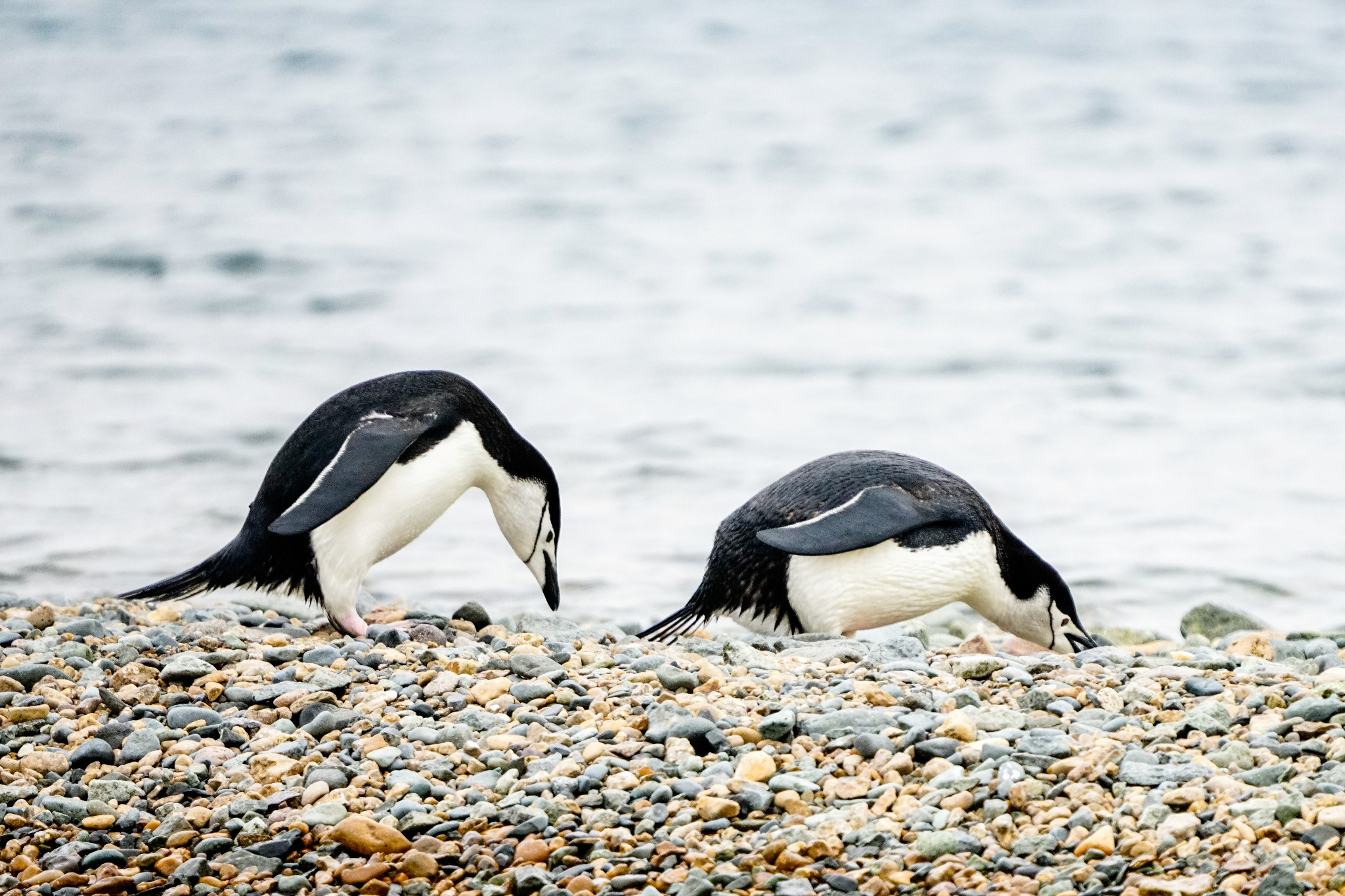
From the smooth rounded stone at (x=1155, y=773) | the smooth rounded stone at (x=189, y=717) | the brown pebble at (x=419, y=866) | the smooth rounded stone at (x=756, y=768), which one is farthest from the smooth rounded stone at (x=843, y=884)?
the smooth rounded stone at (x=189, y=717)

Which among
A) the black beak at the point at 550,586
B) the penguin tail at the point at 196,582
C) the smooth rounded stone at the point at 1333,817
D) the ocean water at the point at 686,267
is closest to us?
the smooth rounded stone at the point at 1333,817

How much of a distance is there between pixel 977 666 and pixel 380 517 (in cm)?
163

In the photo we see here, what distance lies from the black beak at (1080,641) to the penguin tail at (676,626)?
111cm

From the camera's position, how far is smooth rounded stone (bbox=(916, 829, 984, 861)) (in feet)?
9.61

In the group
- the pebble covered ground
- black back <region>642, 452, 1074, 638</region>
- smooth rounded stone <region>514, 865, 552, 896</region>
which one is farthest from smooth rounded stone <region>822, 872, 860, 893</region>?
black back <region>642, 452, 1074, 638</region>

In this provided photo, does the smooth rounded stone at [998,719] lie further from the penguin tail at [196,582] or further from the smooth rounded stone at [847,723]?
the penguin tail at [196,582]

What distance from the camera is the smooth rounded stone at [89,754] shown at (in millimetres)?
3455

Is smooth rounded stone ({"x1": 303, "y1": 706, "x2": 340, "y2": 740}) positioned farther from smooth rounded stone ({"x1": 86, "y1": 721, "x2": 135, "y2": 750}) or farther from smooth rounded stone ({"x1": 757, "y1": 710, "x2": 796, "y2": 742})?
smooth rounded stone ({"x1": 757, "y1": 710, "x2": 796, "y2": 742})

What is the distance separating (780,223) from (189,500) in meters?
7.74

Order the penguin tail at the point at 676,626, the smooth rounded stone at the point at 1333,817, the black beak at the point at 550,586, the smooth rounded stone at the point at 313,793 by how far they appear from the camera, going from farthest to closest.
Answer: the black beak at the point at 550,586, the penguin tail at the point at 676,626, the smooth rounded stone at the point at 313,793, the smooth rounded stone at the point at 1333,817

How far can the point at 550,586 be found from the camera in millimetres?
5070

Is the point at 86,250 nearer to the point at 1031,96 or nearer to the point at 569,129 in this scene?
the point at 569,129

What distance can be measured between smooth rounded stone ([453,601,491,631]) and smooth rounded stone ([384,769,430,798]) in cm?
134

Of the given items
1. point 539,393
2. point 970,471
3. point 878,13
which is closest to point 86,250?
point 539,393
